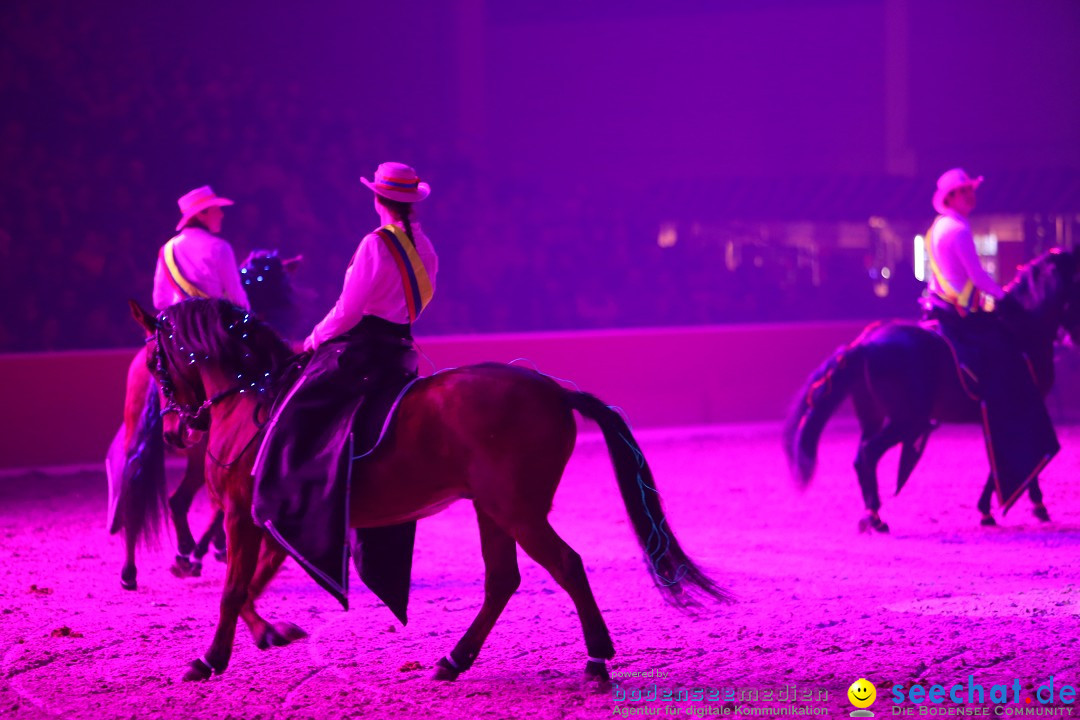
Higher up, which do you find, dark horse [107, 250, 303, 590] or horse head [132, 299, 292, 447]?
horse head [132, 299, 292, 447]

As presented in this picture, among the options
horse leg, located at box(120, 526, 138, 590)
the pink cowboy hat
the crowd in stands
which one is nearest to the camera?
the pink cowboy hat

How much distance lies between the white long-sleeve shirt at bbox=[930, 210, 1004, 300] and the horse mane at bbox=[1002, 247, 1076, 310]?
1.24ft

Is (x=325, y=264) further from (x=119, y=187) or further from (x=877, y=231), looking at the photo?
(x=877, y=231)

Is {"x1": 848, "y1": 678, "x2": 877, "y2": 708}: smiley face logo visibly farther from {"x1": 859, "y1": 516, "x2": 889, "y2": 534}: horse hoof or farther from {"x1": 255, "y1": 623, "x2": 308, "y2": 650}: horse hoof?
{"x1": 859, "y1": 516, "x2": 889, "y2": 534}: horse hoof

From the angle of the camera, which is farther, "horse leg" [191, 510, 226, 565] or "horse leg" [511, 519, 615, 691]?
"horse leg" [191, 510, 226, 565]

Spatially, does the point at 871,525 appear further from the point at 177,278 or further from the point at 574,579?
the point at 177,278

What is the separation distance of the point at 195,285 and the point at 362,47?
12363 mm

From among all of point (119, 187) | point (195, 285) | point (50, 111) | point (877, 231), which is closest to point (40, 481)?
point (195, 285)

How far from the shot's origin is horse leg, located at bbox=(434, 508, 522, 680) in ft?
15.1

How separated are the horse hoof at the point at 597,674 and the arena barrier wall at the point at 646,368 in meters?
7.36

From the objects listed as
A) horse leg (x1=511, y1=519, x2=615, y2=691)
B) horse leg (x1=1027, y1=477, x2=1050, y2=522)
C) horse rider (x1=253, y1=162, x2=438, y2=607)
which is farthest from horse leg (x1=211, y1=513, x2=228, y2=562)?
horse leg (x1=1027, y1=477, x2=1050, y2=522)

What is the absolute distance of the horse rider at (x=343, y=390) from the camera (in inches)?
177

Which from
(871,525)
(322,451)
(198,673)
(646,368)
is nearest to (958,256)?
(871,525)

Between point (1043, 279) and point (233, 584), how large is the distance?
5.63 m
